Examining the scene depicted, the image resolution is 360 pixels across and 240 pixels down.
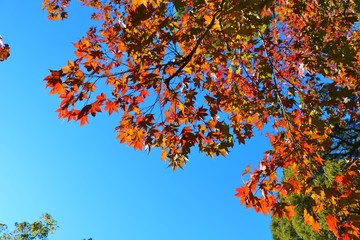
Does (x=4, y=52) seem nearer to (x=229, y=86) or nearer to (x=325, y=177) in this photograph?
(x=229, y=86)

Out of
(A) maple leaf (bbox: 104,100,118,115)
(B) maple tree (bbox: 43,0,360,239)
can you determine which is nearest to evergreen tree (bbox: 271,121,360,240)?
(B) maple tree (bbox: 43,0,360,239)

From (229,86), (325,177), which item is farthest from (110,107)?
(325,177)

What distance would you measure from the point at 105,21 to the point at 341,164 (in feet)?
36.2

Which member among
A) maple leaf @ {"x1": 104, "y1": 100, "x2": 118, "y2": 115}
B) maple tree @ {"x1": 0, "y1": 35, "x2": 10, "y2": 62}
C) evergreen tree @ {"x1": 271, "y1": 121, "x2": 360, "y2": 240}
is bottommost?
maple leaf @ {"x1": 104, "y1": 100, "x2": 118, "y2": 115}

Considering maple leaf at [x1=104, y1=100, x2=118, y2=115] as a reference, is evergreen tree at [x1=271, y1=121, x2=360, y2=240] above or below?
→ above

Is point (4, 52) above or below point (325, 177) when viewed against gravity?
below

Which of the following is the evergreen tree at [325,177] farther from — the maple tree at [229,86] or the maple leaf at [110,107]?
the maple leaf at [110,107]

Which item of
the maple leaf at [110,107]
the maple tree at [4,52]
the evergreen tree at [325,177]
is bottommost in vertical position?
the maple leaf at [110,107]

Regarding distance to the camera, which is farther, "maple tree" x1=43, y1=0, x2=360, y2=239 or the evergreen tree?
the evergreen tree

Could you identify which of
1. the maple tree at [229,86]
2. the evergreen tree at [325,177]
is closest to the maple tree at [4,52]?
the maple tree at [229,86]

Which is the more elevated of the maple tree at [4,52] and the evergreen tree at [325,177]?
the evergreen tree at [325,177]

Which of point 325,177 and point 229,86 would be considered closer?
point 229,86

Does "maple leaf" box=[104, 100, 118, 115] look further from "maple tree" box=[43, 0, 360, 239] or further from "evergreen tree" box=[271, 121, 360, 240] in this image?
"evergreen tree" box=[271, 121, 360, 240]

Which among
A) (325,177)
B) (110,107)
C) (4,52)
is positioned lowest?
(110,107)
